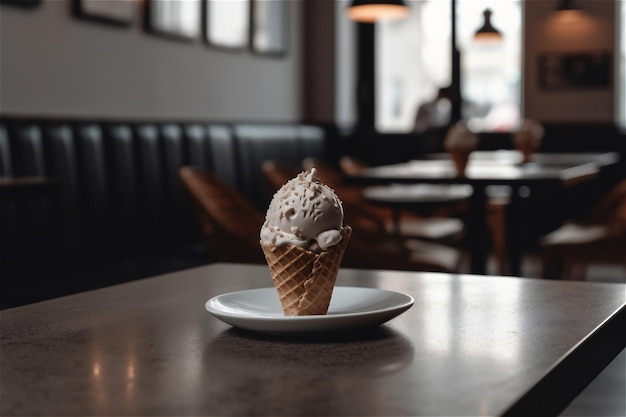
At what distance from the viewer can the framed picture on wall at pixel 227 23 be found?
6.52 m

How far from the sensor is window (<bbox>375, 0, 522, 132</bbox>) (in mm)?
9273

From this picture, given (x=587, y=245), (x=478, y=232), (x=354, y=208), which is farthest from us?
(x=354, y=208)

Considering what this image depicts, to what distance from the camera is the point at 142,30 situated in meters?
5.74

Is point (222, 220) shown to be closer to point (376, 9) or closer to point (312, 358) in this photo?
point (376, 9)

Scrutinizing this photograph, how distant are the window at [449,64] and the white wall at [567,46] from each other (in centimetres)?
19

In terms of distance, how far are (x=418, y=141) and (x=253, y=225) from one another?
419cm

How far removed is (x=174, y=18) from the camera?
6.07 meters

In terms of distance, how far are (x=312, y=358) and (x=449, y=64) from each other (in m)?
8.41

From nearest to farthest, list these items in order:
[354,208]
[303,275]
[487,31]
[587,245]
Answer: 1. [303,275]
2. [587,245]
3. [354,208]
4. [487,31]

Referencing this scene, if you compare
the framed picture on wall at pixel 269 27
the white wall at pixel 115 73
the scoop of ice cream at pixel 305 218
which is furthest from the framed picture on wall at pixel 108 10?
the scoop of ice cream at pixel 305 218

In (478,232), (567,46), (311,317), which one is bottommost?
(478,232)

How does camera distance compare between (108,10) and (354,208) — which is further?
(108,10)

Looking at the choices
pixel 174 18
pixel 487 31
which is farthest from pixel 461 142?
pixel 487 31

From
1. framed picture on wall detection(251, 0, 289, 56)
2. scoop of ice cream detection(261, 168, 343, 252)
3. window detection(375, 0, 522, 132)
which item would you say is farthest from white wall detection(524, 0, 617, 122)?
scoop of ice cream detection(261, 168, 343, 252)
